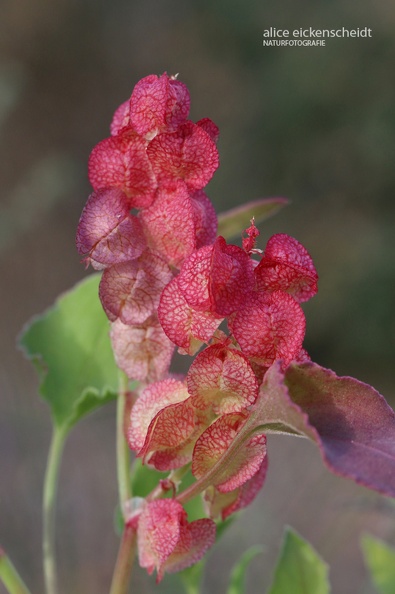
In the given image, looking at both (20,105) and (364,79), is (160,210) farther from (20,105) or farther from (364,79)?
(20,105)

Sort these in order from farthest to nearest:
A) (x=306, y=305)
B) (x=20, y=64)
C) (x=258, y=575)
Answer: (x=20, y=64), (x=306, y=305), (x=258, y=575)

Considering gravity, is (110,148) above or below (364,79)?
below

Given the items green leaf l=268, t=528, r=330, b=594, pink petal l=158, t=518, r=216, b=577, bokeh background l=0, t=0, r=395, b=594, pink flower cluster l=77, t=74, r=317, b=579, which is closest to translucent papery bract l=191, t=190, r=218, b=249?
pink flower cluster l=77, t=74, r=317, b=579

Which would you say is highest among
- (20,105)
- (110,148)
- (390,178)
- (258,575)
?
(20,105)

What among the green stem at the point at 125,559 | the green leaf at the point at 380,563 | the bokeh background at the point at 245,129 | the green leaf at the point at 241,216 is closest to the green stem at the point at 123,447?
the green stem at the point at 125,559

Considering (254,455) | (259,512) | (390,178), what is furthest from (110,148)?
(390,178)

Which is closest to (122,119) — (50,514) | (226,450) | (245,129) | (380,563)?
(226,450)
